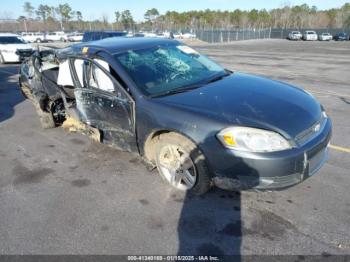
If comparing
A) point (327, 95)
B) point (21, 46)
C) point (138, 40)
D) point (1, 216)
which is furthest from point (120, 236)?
point (21, 46)

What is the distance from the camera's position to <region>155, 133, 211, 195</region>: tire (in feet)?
10.6

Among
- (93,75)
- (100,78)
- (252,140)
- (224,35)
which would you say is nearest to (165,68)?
(100,78)

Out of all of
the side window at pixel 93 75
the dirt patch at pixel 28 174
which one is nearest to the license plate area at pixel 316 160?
the side window at pixel 93 75

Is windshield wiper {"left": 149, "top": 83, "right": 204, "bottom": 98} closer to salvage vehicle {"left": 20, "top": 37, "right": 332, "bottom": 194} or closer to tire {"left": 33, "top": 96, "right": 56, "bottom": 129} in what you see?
salvage vehicle {"left": 20, "top": 37, "right": 332, "bottom": 194}

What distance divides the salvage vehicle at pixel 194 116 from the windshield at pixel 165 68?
0.01 metres

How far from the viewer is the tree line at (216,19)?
324ft

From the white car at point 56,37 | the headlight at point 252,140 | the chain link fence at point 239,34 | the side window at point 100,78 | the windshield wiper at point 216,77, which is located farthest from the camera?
the chain link fence at point 239,34

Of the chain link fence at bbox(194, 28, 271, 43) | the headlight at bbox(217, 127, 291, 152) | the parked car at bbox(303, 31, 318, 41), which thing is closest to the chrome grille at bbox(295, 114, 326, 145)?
the headlight at bbox(217, 127, 291, 152)

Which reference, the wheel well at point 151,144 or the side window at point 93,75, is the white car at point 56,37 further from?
the wheel well at point 151,144

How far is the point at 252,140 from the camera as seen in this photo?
2924 millimetres

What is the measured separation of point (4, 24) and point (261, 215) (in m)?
87.0

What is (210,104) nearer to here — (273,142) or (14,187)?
(273,142)

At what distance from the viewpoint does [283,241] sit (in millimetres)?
2754

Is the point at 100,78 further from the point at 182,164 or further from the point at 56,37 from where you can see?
the point at 56,37
